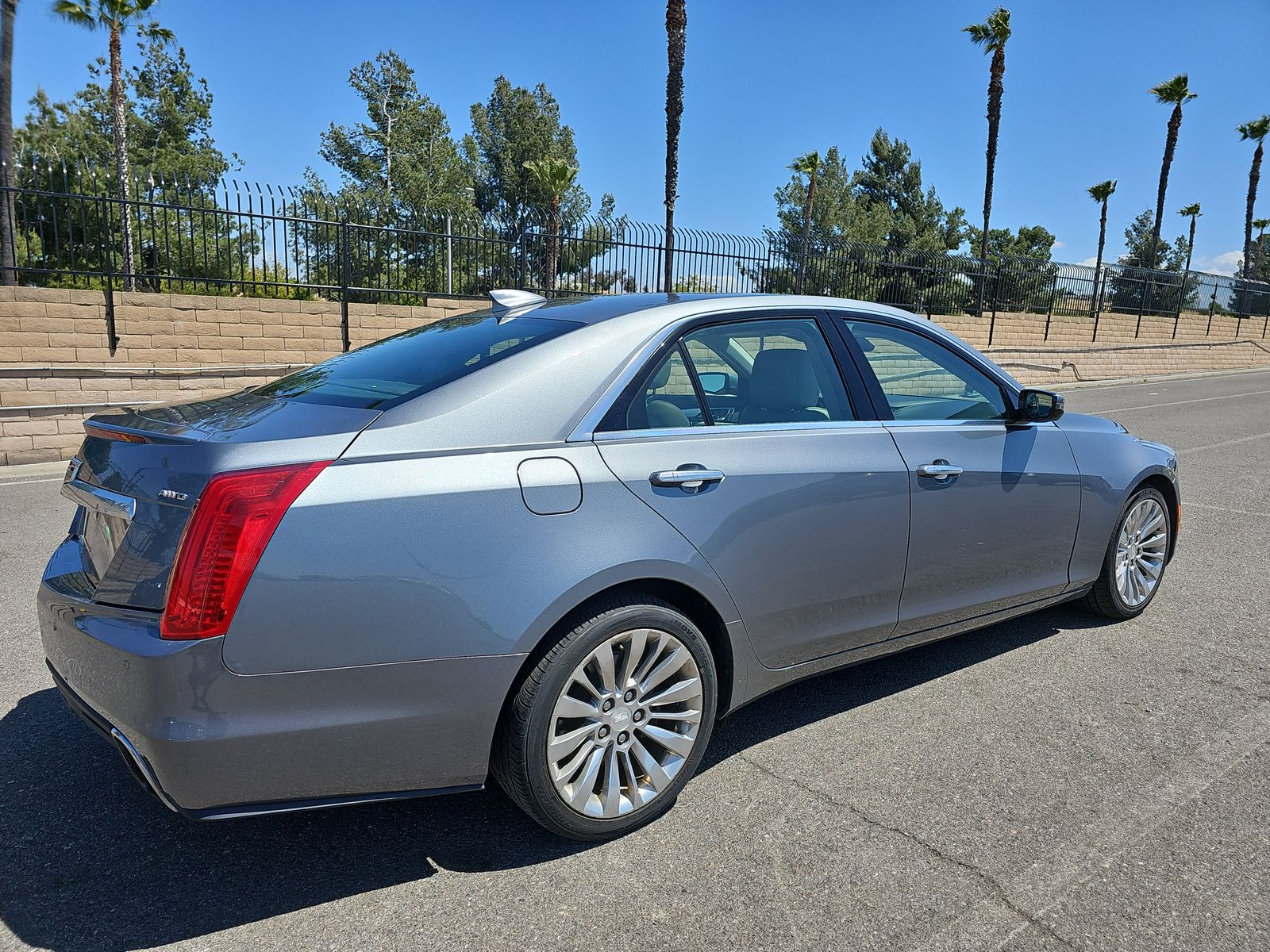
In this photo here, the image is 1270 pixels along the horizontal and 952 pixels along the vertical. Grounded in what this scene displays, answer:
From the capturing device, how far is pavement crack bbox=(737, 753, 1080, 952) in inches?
96.2

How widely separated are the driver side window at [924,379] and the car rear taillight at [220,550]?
7.42 ft

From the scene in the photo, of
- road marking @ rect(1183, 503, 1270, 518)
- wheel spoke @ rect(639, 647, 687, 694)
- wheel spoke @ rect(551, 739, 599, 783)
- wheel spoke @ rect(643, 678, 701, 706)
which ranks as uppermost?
wheel spoke @ rect(639, 647, 687, 694)

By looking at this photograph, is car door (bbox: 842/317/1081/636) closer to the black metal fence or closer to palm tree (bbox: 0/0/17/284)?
the black metal fence

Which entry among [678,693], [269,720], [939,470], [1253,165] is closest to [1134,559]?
[939,470]

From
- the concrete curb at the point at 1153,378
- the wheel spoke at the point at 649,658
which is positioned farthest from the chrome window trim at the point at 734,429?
the concrete curb at the point at 1153,378

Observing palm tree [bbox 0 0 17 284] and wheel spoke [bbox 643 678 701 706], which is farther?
palm tree [bbox 0 0 17 284]

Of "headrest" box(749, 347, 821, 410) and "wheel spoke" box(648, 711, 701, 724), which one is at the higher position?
"headrest" box(749, 347, 821, 410)

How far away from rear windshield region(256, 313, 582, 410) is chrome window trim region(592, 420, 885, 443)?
410 mm

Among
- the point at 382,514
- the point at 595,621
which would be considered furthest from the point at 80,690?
the point at 595,621

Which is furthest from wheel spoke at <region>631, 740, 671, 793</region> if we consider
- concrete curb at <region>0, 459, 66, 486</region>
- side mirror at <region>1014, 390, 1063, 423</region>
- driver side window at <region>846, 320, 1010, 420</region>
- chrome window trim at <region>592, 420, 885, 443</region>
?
concrete curb at <region>0, 459, 66, 486</region>

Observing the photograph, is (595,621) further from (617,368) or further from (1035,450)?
(1035,450)

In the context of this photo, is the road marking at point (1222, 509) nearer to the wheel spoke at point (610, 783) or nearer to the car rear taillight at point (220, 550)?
the wheel spoke at point (610, 783)

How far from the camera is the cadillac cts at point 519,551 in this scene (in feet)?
7.43

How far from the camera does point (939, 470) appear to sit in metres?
3.56
